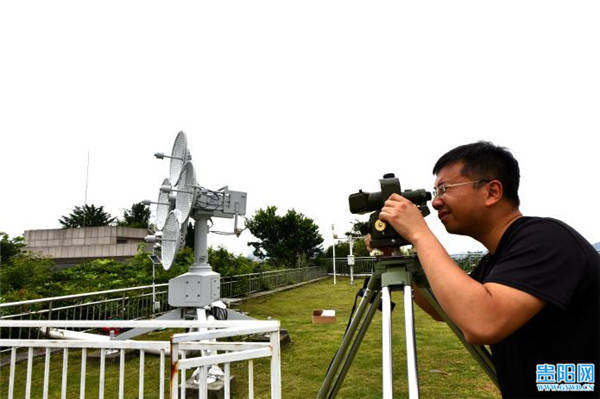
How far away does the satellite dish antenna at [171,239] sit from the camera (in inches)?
160

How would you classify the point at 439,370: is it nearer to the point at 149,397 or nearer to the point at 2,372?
the point at 149,397

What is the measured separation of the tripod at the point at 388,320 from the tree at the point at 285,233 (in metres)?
29.5

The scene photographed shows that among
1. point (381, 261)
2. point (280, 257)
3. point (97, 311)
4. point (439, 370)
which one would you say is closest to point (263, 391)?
point (439, 370)

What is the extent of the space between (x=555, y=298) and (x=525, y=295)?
0.07 m

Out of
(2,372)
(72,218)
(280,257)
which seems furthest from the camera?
(72,218)

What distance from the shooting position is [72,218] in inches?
1458

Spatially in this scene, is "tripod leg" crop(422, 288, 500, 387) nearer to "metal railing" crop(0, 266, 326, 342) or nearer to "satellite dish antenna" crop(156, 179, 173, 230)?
"satellite dish antenna" crop(156, 179, 173, 230)

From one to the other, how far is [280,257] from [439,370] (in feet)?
86.2

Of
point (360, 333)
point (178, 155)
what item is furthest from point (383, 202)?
point (178, 155)

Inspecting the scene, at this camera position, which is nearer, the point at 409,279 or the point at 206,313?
the point at 409,279

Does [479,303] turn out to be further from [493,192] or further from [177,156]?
[177,156]

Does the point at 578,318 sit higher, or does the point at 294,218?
the point at 294,218

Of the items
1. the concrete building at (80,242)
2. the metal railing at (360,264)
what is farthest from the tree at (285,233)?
the concrete building at (80,242)

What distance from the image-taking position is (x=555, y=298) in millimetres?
909
